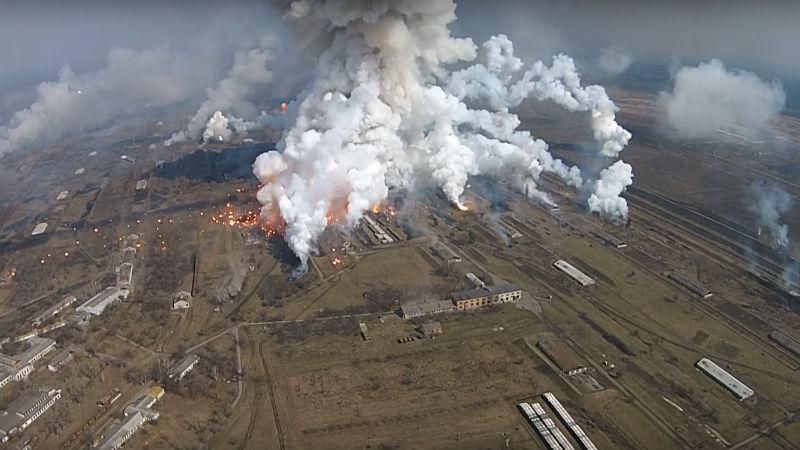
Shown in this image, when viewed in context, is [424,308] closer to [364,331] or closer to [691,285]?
[364,331]

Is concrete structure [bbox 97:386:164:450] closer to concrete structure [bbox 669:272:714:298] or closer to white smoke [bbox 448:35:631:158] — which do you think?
concrete structure [bbox 669:272:714:298]

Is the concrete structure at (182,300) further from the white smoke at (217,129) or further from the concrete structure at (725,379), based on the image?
the white smoke at (217,129)

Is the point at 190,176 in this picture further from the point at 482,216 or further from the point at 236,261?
the point at 482,216

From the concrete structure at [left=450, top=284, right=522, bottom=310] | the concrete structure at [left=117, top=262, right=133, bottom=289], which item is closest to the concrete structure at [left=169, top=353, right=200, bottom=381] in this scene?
the concrete structure at [left=117, top=262, right=133, bottom=289]

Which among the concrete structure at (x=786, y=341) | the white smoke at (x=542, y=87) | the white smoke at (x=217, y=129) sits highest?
the white smoke at (x=542, y=87)

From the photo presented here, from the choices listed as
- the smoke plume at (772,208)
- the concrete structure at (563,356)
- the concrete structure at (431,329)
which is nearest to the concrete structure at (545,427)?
the concrete structure at (563,356)

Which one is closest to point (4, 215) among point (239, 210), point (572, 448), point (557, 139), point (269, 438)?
point (239, 210)
